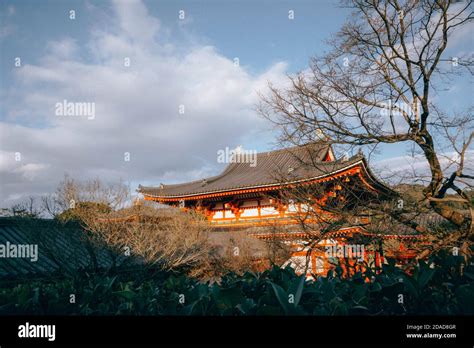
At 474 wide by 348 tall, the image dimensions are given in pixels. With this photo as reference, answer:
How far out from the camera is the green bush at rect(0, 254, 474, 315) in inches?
55.3

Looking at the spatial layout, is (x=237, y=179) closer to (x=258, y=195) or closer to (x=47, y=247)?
(x=258, y=195)

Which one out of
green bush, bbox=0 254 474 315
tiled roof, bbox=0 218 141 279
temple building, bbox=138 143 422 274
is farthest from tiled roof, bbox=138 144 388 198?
green bush, bbox=0 254 474 315

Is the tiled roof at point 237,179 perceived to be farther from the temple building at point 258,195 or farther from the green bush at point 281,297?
the green bush at point 281,297

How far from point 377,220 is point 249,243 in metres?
6.49

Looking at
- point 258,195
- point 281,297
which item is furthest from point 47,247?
point 281,297

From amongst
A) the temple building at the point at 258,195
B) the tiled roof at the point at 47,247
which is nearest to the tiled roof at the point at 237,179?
the temple building at the point at 258,195

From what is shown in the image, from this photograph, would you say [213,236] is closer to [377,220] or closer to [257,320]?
[377,220]

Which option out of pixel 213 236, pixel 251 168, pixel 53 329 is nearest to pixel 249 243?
pixel 213 236

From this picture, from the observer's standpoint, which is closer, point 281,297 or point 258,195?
point 281,297

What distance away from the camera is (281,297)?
1332mm

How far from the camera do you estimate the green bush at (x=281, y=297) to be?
140cm

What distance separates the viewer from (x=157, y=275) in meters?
9.20

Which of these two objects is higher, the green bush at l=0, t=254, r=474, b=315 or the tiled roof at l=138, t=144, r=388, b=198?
the tiled roof at l=138, t=144, r=388, b=198

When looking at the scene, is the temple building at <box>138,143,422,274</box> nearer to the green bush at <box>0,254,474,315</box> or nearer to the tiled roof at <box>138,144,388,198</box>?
the tiled roof at <box>138,144,388,198</box>
